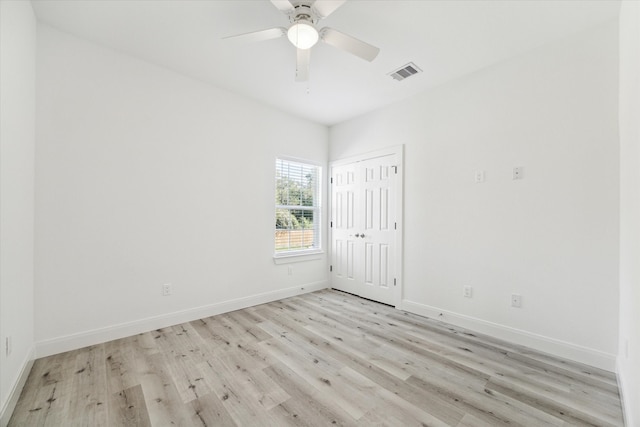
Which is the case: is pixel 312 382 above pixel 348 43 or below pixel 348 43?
below

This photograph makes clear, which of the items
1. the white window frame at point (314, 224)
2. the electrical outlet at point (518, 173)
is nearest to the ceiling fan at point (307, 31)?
the electrical outlet at point (518, 173)

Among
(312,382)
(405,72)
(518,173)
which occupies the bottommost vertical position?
(312,382)

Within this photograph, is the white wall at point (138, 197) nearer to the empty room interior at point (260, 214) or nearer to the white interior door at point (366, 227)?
the empty room interior at point (260, 214)

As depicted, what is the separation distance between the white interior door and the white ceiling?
4.03 feet

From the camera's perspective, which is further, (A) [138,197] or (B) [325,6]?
(A) [138,197]

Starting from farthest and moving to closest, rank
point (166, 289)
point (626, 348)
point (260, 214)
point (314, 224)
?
point (314, 224) → point (260, 214) → point (166, 289) → point (626, 348)

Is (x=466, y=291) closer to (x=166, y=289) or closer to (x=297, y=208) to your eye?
(x=297, y=208)

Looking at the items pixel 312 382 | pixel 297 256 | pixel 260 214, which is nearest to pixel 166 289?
pixel 260 214

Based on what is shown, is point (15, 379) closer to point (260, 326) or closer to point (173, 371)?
point (173, 371)

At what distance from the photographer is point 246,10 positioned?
2078mm

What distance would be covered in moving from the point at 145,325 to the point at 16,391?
40.2 inches

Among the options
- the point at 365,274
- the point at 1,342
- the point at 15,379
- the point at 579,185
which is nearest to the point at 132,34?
the point at 1,342

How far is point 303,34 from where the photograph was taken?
1.88m

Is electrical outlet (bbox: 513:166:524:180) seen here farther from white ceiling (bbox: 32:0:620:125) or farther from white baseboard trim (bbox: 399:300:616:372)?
white baseboard trim (bbox: 399:300:616:372)
